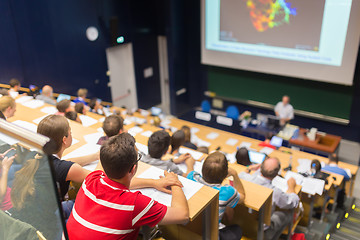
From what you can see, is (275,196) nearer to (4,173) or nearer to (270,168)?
(270,168)

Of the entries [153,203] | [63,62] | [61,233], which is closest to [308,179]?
[153,203]

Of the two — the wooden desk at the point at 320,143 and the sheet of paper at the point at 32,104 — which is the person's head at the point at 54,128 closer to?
the sheet of paper at the point at 32,104

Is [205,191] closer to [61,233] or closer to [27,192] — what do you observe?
[61,233]

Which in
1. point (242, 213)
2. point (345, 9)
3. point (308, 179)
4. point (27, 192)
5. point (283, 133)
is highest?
point (345, 9)

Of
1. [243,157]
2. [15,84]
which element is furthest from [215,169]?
[15,84]

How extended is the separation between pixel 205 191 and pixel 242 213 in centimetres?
112

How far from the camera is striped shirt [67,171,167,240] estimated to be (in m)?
1.70

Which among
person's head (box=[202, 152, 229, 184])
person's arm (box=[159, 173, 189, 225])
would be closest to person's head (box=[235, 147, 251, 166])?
person's head (box=[202, 152, 229, 184])

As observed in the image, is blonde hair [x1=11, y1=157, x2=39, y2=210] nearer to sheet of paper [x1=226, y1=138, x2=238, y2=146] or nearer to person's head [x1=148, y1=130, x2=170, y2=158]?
person's head [x1=148, y1=130, x2=170, y2=158]

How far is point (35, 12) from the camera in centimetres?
647

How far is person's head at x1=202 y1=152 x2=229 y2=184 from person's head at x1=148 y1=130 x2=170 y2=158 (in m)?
0.63

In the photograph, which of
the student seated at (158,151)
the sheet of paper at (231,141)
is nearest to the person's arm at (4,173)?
the student seated at (158,151)

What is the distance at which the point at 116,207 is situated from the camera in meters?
1.70

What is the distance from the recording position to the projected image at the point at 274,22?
675cm
